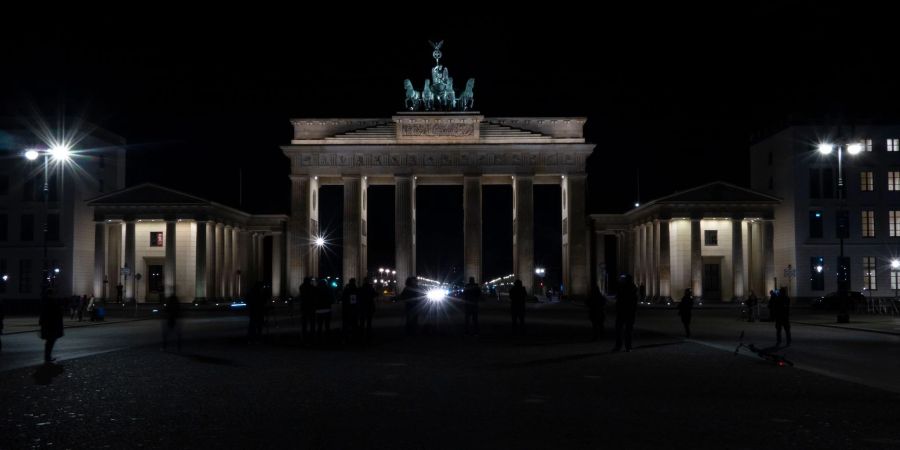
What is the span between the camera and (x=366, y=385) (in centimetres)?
1538

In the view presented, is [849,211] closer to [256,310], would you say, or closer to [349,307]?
[349,307]

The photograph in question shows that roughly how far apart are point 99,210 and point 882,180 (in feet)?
210

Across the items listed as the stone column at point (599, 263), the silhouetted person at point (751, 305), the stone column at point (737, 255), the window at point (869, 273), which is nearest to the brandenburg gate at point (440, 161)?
the stone column at point (599, 263)

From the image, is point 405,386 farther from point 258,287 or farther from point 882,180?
point 882,180

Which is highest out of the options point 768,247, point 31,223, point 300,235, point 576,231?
point 31,223

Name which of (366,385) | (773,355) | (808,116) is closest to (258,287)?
(366,385)

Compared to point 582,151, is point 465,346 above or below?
below

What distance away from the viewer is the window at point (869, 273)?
69438mm

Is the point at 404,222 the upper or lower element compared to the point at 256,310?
upper

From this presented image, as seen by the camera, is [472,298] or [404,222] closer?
[472,298]

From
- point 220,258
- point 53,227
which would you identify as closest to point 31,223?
point 53,227

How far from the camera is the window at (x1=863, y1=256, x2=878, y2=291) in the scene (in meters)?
69.4

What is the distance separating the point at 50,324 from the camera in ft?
68.9

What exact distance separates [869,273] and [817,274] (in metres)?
4.07
